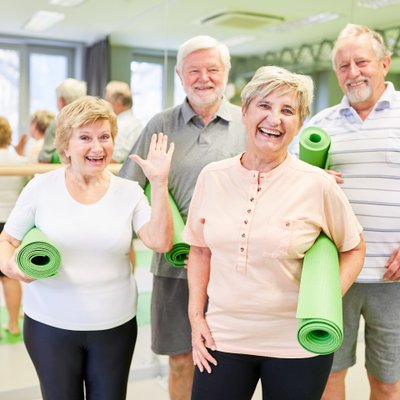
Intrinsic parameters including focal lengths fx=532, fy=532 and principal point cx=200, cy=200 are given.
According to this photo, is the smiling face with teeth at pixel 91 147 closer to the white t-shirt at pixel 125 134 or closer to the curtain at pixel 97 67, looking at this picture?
the white t-shirt at pixel 125 134

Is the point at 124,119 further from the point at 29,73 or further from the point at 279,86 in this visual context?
the point at 29,73

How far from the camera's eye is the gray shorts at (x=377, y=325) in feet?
6.07

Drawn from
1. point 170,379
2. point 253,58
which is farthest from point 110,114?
point 253,58

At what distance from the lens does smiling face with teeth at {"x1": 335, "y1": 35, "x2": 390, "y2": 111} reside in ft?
6.00

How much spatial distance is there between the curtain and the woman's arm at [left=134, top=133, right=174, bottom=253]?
5.41m

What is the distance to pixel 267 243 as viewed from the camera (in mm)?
1312

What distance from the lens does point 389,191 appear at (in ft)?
5.83

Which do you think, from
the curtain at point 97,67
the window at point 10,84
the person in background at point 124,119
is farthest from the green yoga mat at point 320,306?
the window at point 10,84

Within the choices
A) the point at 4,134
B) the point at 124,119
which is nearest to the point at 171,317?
the point at 4,134

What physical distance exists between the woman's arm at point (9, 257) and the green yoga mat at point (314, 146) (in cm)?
93

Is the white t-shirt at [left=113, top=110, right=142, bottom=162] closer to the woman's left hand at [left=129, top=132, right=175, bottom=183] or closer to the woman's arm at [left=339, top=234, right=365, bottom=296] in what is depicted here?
the woman's left hand at [left=129, top=132, right=175, bottom=183]

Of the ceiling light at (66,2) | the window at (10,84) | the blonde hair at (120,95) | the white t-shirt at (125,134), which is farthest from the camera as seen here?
the window at (10,84)

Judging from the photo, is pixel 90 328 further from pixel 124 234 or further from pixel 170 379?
pixel 170 379

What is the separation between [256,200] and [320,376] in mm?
491
